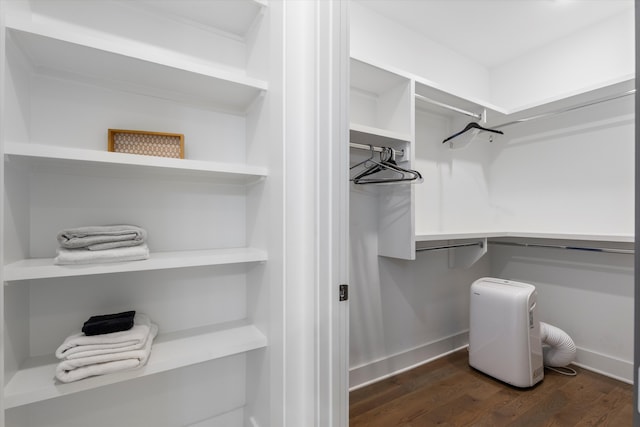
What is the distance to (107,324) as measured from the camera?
1.00 m

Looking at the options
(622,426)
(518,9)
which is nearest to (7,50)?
(518,9)

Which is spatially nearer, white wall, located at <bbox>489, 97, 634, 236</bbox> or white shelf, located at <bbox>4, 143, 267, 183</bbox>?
white shelf, located at <bbox>4, 143, 267, 183</bbox>

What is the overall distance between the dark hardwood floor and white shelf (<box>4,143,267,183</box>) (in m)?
1.48

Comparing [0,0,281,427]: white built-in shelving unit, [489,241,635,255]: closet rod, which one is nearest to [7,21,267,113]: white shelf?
[0,0,281,427]: white built-in shelving unit

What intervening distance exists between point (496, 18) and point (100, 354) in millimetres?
2820

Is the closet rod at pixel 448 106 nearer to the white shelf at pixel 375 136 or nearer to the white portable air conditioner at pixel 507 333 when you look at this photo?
the white shelf at pixel 375 136

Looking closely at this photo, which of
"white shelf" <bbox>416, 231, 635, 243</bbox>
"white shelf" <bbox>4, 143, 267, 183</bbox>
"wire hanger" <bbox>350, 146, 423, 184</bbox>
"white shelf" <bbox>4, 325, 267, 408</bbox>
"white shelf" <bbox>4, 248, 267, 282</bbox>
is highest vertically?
"wire hanger" <bbox>350, 146, 423, 184</bbox>

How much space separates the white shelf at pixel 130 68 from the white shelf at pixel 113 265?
2.21ft

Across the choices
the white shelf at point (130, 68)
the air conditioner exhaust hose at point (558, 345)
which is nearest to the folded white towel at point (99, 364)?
the white shelf at point (130, 68)

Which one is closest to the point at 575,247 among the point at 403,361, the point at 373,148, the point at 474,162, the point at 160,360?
the point at 474,162

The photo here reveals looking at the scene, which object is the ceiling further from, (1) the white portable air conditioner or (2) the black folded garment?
(2) the black folded garment

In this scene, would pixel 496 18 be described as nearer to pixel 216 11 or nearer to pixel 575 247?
pixel 575 247

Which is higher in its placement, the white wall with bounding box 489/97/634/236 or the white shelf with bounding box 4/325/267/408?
the white wall with bounding box 489/97/634/236

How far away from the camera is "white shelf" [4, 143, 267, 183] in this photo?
34.3 inches
